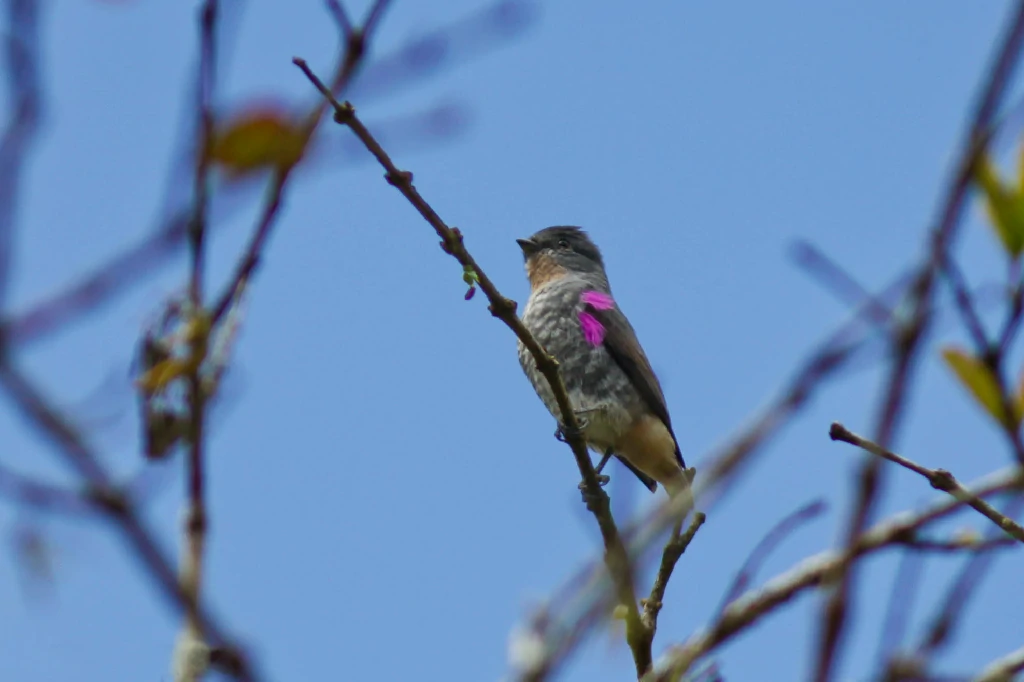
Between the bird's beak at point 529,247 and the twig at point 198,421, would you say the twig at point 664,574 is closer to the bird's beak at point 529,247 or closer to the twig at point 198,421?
the twig at point 198,421

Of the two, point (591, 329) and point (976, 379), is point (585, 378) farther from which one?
point (976, 379)

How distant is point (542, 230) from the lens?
10055 millimetres

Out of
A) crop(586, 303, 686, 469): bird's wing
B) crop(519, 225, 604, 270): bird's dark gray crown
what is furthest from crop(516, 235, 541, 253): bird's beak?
crop(586, 303, 686, 469): bird's wing

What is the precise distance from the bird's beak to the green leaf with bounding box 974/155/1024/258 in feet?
27.6

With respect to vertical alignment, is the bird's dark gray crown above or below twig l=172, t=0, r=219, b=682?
above

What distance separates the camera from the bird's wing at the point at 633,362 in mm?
8164

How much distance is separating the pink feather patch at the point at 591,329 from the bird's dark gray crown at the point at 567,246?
130 centimetres

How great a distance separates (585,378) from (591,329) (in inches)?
14.4

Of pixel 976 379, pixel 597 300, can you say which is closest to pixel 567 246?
pixel 597 300

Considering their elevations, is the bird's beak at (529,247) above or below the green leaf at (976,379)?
above

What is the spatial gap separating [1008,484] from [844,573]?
1.30 feet

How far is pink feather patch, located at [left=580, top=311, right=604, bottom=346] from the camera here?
8.19 meters

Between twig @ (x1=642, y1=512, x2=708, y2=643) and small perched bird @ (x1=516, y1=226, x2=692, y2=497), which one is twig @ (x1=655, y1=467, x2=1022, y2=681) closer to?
twig @ (x1=642, y1=512, x2=708, y2=643)

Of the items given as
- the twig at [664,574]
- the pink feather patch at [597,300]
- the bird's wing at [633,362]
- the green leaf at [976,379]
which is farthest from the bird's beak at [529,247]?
the green leaf at [976,379]
